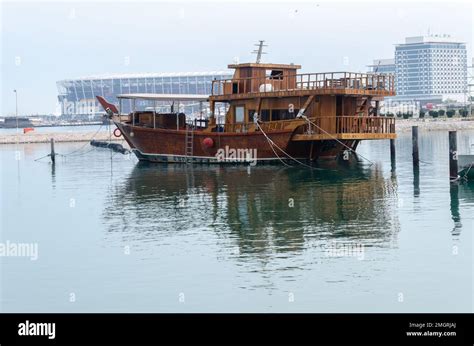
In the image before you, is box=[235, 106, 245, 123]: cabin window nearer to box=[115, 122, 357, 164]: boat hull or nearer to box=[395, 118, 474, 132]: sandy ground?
box=[115, 122, 357, 164]: boat hull

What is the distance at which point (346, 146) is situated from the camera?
4859cm

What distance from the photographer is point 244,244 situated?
24859 millimetres

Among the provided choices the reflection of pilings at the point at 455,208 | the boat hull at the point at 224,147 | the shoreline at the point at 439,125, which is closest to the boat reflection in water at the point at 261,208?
the boat hull at the point at 224,147

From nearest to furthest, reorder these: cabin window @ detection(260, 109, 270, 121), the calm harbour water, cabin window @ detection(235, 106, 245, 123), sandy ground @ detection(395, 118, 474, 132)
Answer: the calm harbour water < cabin window @ detection(260, 109, 270, 121) < cabin window @ detection(235, 106, 245, 123) < sandy ground @ detection(395, 118, 474, 132)

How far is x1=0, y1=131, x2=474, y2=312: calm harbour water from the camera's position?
19062mm

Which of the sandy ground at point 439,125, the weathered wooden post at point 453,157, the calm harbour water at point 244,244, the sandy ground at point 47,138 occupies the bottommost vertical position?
the calm harbour water at point 244,244

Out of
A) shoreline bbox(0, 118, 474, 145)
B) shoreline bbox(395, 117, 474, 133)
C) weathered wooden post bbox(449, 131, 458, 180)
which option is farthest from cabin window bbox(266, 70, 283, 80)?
shoreline bbox(395, 117, 474, 133)

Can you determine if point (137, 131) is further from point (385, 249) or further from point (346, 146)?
point (385, 249)

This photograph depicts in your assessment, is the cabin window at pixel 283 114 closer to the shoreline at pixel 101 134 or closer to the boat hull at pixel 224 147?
the boat hull at pixel 224 147

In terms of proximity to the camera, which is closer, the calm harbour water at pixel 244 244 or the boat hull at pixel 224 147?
the calm harbour water at pixel 244 244

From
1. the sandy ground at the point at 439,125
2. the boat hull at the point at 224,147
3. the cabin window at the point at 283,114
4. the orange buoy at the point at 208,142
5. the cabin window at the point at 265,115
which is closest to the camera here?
the cabin window at the point at 283,114

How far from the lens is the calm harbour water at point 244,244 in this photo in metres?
19.1
